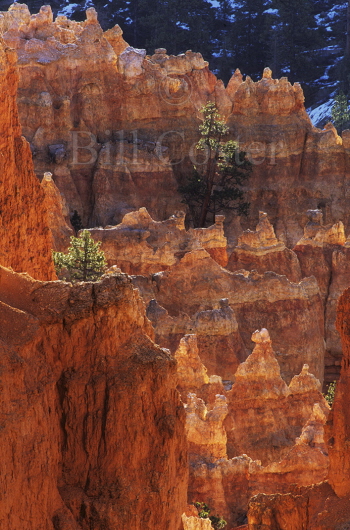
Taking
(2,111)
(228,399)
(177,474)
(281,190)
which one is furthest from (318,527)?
(281,190)

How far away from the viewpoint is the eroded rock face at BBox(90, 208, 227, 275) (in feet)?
138

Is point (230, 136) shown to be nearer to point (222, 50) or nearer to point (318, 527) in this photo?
point (222, 50)

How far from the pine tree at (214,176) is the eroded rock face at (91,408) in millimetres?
39168

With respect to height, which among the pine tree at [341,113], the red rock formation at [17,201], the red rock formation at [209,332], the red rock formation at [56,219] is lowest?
the red rock formation at [209,332]

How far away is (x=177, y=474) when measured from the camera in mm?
16391

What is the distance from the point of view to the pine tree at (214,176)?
183 ft

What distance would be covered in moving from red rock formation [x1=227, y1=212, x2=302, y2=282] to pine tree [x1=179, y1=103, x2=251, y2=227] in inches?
307

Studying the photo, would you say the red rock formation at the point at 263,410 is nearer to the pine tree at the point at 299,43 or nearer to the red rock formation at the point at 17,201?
the red rock formation at the point at 17,201

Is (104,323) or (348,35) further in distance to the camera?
(348,35)

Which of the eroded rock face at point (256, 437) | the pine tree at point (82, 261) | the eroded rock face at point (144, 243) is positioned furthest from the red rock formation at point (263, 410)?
the eroded rock face at point (144, 243)

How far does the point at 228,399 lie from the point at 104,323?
56.1 feet

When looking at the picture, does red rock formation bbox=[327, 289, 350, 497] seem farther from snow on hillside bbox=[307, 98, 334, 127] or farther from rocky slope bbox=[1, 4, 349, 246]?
snow on hillside bbox=[307, 98, 334, 127]

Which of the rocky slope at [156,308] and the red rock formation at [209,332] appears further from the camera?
the red rock formation at [209,332]

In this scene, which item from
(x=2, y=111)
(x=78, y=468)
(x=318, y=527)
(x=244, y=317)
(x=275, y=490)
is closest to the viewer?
(x=78, y=468)
